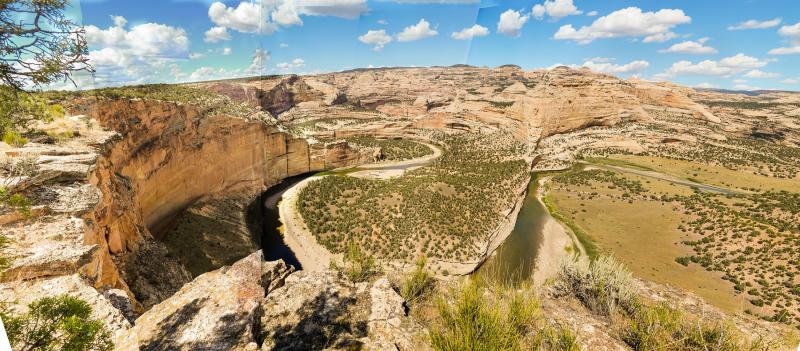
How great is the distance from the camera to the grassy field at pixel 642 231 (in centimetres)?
1556

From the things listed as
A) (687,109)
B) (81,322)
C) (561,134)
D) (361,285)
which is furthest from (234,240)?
(687,109)

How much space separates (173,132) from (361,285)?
47.7 feet

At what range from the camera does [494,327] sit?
13.5 feet

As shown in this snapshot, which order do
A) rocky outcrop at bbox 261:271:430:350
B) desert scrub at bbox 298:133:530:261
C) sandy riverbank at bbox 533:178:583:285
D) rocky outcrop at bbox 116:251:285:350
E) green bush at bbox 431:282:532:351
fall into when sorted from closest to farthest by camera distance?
1. green bush at bbox 431:282:532:351
2. rocky outcrop at bbox 116:251:285:350
3. rocky outcrop at bbox 261:271:430:350
4. desert scrub at bbox 298:133:530:261
5. sandy riverbank at bbox 533:178:583:285

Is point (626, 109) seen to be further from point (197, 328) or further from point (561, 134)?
point (197, 328)

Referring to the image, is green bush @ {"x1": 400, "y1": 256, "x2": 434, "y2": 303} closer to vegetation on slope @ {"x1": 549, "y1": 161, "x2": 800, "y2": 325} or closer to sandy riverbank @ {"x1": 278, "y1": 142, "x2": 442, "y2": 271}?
sandy riverbank @ {"x1": 278, "y1": 142, "x2": 442, "y2": 271}

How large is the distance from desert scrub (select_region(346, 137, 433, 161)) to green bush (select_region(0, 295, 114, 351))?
40.3 m

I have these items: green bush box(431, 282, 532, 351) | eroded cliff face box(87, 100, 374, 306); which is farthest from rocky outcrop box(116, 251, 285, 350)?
green bush box(431, 282, 532, 351)

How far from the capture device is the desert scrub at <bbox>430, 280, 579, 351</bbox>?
3.99 meters

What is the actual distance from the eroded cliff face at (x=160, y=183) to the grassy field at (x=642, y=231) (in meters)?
20.3

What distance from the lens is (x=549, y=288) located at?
7.98m

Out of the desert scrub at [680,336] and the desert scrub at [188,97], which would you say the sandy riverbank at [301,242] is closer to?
the desert scrub at [188,97]

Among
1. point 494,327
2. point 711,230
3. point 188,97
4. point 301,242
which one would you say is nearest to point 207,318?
point 494,327

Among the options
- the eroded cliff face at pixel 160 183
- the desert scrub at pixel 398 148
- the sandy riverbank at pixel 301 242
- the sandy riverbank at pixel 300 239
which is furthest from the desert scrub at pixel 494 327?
the desert scrub at pixel 398 148
